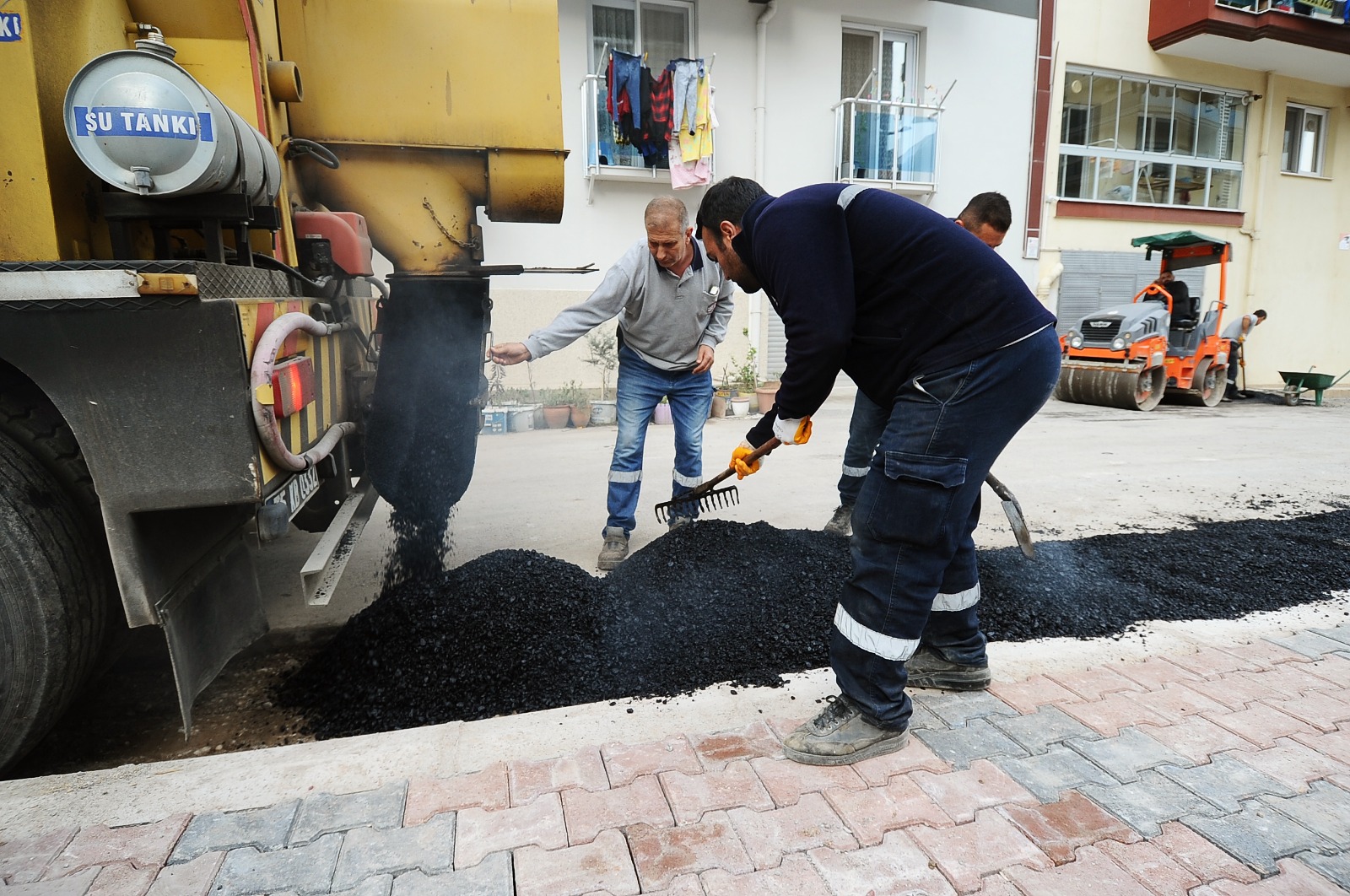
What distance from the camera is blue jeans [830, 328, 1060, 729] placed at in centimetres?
195

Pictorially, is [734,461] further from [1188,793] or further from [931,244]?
[1188,793]

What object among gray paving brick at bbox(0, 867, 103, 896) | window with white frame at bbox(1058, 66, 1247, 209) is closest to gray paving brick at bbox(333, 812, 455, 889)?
gray paving brick at bbox(0, 867, 103, 896)

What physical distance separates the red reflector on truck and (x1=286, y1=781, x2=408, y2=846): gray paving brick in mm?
930

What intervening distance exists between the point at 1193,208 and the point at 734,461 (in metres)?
14.3

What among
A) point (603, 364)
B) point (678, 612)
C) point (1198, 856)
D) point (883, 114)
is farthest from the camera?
point (883, 114)

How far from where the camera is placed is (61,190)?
5.71 ft

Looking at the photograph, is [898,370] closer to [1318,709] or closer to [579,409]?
[1318,709]

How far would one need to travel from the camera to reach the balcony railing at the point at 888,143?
10.6 m

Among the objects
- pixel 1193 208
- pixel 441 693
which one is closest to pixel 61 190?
pixel 441 693

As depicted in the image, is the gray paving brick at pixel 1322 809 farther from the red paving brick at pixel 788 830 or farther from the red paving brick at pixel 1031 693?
the red paving brick at pixel 788 830

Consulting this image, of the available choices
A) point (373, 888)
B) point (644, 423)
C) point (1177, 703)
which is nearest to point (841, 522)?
point (644, 423)

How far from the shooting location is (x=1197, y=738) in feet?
6.84

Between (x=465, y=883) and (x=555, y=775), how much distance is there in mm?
386

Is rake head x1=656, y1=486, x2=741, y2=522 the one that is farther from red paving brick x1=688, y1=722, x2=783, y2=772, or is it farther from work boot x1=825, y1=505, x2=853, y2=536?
red paving brick x1=688, y1=722, x2=783, y2=772
